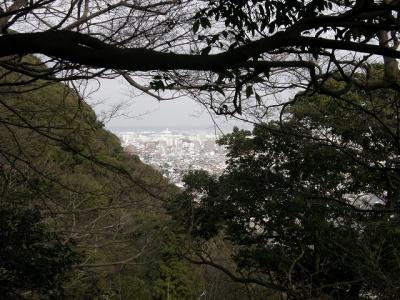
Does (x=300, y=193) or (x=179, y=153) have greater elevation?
(x=179, y=153)

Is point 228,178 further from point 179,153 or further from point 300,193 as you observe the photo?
point 179,153

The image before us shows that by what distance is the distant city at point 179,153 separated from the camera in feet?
25.6

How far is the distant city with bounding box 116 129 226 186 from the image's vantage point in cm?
781

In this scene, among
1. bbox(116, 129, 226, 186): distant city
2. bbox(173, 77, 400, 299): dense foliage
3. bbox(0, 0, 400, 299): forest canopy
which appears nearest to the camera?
bbox(0, 0, 400, 299): forest canopy

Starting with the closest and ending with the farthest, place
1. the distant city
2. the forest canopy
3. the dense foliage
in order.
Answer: the forest canopy, the dense foliage, the distant city

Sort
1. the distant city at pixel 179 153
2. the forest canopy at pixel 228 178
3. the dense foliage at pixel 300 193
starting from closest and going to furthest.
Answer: the forest canopy at pixel 228 178 → the dense foliage at pixel 300 193 → the distant city at pixel 179 153

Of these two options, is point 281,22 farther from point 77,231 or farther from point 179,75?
point 77,231

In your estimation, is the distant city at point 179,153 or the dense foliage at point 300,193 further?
the distant city at point 179,153

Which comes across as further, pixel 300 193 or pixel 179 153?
pixel 179 153

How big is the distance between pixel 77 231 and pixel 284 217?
126 inches

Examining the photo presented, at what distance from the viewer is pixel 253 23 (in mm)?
2451

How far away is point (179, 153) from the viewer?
11.0m

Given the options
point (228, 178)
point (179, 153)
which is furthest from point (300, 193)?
point (179, 153)

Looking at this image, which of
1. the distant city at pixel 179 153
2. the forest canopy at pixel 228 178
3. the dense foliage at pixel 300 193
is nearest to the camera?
the forest canopy at pixel 228 178
